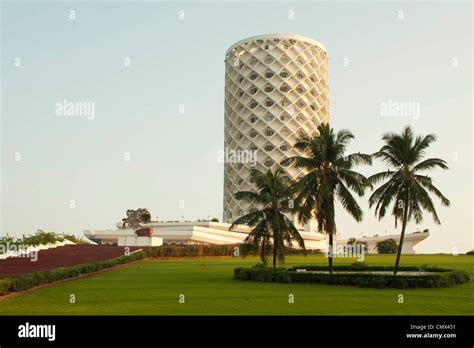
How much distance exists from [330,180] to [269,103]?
72625 millimetres

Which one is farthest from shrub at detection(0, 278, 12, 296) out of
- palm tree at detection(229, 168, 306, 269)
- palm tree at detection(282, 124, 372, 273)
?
palm tree at detection(282, 124, 372, 273)

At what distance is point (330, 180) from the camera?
86.3 feet

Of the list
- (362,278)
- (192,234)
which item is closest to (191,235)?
(192,234)

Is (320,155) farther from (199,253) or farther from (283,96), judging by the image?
(283,96)

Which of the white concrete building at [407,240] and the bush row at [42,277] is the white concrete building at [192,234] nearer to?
the white concrete building at [407,240]

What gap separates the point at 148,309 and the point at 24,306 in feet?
13.4

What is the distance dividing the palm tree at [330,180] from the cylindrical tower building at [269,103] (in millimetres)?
68309

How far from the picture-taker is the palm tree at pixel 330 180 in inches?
1014

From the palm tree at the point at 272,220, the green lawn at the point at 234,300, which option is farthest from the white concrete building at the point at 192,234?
the green lawn at the point at 234,300

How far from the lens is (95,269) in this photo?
30734 mm

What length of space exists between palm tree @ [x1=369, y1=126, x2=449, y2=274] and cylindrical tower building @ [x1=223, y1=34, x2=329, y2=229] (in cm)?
6952

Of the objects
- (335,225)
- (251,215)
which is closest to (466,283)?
(335,225)

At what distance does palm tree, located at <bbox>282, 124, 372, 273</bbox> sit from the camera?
25.8 meters

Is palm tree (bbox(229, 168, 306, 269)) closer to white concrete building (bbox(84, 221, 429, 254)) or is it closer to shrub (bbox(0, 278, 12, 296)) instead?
shrub (bbox(0, 278, 12, 296))
